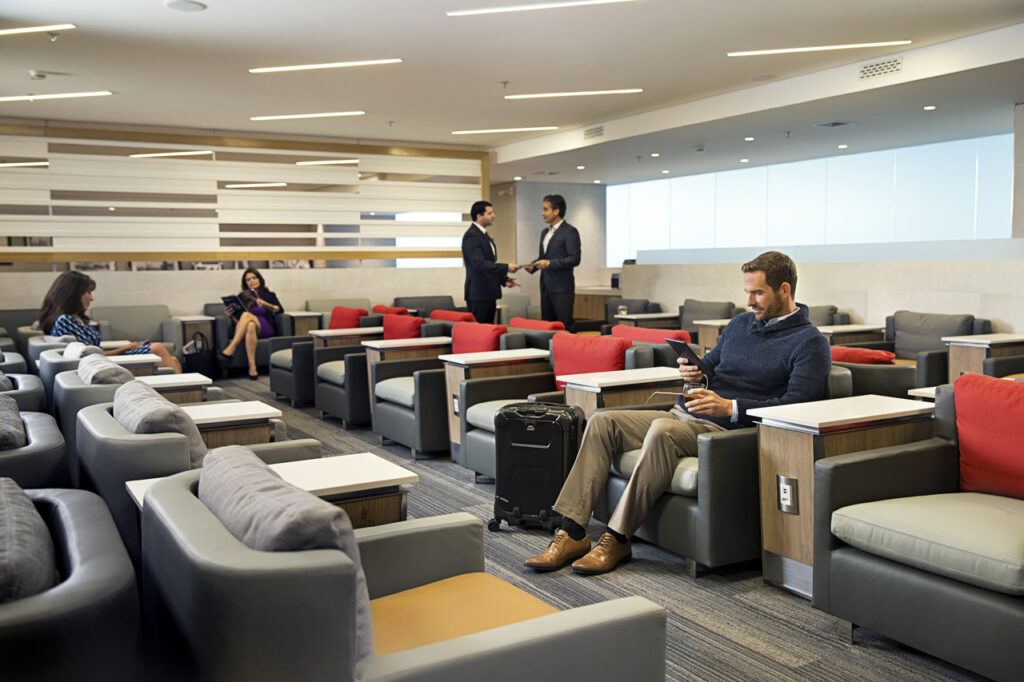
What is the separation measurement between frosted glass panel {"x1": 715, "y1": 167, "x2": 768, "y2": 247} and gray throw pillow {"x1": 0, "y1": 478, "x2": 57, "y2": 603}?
13255 millimetres

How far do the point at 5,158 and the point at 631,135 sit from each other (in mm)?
7508

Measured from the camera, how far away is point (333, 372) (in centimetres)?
710

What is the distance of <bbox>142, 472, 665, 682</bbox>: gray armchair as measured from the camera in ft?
4.29

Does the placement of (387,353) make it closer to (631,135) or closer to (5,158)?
(631,135)

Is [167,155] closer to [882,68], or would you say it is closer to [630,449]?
[882,68]

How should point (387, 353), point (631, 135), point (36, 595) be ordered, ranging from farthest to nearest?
point (631, 135) < point (387, 353) < point (36, 595)

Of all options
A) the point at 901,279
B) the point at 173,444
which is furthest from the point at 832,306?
the point at 173,444

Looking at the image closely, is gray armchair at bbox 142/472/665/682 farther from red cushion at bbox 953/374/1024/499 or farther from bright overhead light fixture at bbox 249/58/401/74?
bright overhead light fixture at bbox 249/58/401/74

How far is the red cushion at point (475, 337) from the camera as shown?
6.01 metres

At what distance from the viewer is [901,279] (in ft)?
27.1

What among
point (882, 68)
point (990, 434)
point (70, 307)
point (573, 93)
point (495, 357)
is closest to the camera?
point (990, 434)

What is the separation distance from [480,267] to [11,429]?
6.08 meters

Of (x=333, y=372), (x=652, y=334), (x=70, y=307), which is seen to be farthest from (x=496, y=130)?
Answer: (x=652, y=334)

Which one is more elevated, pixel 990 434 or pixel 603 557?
pixel 990 434
